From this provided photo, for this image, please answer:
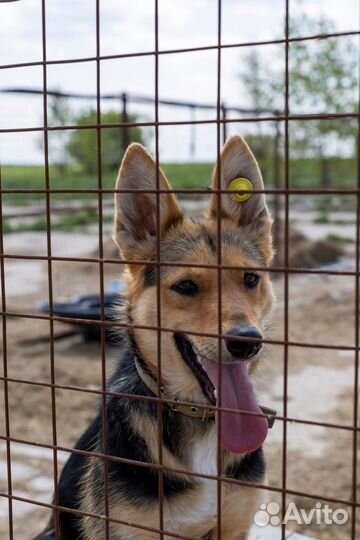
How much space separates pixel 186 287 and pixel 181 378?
43 centimetres

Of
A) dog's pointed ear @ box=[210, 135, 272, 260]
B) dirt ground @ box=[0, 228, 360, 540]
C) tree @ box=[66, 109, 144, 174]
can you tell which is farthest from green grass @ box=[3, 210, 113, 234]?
dog's pointed ear @ box=[210, 135, 272, 260]

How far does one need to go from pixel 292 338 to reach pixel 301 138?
53.4ft

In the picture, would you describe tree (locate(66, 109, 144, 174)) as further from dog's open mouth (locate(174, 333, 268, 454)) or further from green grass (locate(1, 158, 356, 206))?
dog's open mouth (locate(174, 333, 268, 454))

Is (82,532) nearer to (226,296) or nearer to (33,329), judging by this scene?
(226,296)

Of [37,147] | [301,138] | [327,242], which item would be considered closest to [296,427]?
[37,147]

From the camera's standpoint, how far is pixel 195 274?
2953mm

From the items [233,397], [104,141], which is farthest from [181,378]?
[104,141]

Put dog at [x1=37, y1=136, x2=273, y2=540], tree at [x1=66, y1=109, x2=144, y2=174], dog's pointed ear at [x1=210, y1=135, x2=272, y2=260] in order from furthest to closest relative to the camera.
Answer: tree at [x1=66, y1=109, x2=144, y2=174] < dog's pointed ear at [x1=210, y1=135, x2=272, y2=260] < dog at [x1=37, y1=136, x2=273, y2=540]

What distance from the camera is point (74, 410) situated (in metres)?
6.02

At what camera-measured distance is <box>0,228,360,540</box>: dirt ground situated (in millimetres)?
4480

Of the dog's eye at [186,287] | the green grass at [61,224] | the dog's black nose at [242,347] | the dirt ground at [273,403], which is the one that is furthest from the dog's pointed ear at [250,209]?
the green grass at [61,224]

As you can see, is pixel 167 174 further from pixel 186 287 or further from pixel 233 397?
pixel 233 397

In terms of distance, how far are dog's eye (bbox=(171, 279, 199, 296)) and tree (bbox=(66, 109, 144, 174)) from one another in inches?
188

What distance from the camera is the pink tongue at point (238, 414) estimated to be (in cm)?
232
